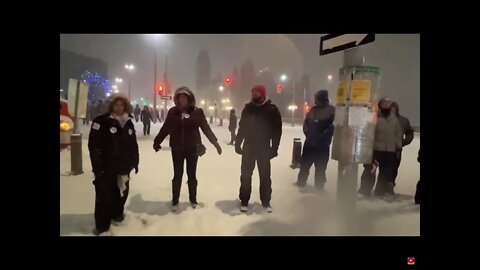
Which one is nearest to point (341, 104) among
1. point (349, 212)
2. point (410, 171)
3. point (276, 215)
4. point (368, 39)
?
point (368, 39)

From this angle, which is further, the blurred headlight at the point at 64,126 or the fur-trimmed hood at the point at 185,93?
the blurred headlight at the point at 64,126

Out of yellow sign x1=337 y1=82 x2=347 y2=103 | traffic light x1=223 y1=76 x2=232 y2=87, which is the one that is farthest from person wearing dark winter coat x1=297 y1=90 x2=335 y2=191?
traffic light x1=223 y1=76 x2=232 y2=87

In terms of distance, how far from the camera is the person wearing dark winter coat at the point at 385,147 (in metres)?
5.36

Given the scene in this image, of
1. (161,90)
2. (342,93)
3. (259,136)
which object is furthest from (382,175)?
(161,90)

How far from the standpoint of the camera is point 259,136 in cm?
471

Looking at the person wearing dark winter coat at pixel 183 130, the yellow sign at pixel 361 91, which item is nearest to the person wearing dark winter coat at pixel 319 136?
the yellow sign at pixel 361 91

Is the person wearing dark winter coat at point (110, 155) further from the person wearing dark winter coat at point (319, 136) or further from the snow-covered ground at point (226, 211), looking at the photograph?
the person wearing dark winter coat at point (319, 136)

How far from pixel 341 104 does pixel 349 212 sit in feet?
5.01

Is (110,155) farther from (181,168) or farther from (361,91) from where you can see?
(361,91)

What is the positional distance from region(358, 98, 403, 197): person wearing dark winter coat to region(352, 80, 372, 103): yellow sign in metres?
1.80

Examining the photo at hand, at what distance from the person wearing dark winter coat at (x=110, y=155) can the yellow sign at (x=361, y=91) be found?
2994 millimetres

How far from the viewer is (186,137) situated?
4570 mm
